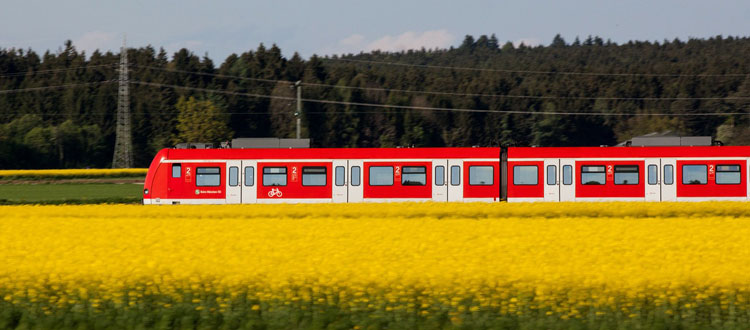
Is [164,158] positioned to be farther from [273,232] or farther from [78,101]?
[78,101]

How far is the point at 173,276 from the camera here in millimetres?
14156

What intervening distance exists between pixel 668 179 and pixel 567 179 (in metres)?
3.84

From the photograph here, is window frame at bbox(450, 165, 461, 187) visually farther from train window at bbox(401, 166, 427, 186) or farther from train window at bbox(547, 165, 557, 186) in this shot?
train window at bbox(547, 165, 557, 186)

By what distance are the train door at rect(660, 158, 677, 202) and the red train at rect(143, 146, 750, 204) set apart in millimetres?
38

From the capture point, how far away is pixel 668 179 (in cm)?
3709

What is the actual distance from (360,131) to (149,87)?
97.4 ft

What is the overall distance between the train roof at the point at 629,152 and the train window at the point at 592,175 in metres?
0.46

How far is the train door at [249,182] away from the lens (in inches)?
1532

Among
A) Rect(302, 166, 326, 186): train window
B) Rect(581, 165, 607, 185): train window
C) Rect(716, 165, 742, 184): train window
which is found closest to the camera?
Rect(716, 165, 742, 184): train window

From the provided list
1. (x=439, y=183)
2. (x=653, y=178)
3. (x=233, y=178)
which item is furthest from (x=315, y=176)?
(x=653, y=178)

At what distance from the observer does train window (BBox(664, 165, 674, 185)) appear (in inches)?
1458

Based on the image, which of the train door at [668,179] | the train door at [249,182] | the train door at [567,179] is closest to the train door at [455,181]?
the train door at [567,179]

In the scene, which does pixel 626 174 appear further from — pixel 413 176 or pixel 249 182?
pixel 249 182

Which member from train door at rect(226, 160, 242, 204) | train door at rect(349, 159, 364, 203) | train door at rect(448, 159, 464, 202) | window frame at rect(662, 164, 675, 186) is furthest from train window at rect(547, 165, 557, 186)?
train door at rect(226, 160, 242, 204)
